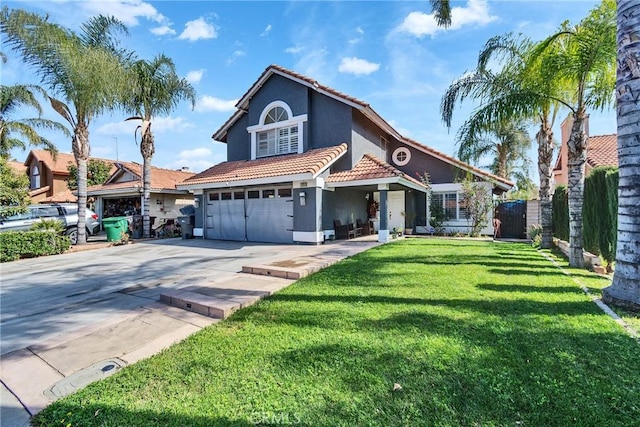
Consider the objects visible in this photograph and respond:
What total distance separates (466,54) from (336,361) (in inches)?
508

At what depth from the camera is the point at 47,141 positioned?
23844mm

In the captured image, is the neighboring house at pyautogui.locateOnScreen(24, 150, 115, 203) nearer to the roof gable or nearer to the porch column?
the roof gable

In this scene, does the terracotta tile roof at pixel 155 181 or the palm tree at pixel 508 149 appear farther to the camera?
the palm tree at pixel 508 149

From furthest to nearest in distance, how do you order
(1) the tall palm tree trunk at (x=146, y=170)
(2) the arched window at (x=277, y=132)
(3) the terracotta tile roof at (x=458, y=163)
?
1. (1) the tall palm tree trunk at (x=146, y=170)
2. (3) the terracotta tile roof at (x=458, y=163)
3. (2) the arched window at (x=277, y=132)

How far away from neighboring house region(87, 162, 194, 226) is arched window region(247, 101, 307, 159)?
712cm

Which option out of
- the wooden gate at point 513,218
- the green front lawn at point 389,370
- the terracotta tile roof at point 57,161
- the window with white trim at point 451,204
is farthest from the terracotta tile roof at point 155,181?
the wooden gate at point 513,218

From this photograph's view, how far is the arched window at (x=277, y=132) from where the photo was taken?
16.2 m

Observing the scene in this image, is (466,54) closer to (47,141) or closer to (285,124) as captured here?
(285,124)

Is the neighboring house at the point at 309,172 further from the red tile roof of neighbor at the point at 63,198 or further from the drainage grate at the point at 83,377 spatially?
the red tile roof of neighbor at the point at 63,198

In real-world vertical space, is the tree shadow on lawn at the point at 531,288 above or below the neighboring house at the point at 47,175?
below

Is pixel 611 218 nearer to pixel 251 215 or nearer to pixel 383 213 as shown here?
pixel 383 213

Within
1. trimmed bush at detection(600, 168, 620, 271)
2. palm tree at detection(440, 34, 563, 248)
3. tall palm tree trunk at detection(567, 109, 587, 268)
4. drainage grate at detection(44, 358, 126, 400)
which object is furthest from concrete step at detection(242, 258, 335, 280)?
trimmed bush at detection(600, 168, 620, 271)

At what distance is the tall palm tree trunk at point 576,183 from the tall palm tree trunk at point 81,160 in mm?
19269

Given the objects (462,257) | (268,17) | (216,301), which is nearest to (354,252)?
(462,257)
